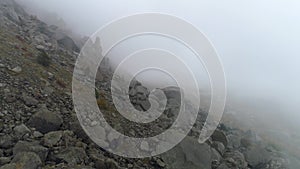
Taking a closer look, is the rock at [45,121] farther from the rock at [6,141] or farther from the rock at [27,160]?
the rock at [27,160]

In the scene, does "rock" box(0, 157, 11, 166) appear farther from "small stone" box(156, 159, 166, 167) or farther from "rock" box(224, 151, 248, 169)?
"rock" box(224, 151, 248, 169)

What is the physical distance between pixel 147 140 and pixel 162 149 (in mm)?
687

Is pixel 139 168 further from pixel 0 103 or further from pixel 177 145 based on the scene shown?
pixel 0 103

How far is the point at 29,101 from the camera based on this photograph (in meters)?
12.5

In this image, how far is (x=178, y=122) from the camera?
656 inches

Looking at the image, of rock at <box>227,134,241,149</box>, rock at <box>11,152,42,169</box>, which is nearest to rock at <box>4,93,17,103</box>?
rock at <box>11,152,42,169</box>

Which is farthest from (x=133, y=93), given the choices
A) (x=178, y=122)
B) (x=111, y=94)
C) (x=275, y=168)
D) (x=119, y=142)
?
(x=275, y=168)

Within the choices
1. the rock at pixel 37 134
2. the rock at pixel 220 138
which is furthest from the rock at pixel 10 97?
the rock at pixel 220 138

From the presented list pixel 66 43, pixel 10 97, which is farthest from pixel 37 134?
pixel 66 43

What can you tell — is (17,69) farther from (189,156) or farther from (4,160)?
(189,156)

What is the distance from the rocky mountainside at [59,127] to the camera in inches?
422

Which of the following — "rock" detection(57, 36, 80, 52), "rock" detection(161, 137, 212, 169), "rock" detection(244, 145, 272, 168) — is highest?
"rock" detection(244, 145, 272, 168)

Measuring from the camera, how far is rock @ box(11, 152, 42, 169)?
9.62m

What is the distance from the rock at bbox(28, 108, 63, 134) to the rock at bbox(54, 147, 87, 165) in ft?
3.94
